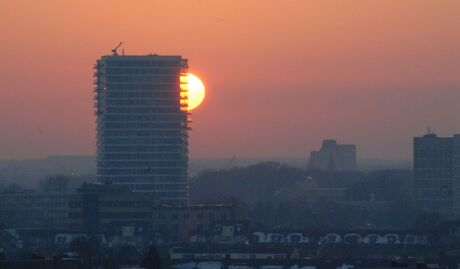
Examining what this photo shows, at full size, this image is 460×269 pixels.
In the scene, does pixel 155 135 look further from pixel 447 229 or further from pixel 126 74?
pixel 447 229

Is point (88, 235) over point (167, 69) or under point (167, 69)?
under

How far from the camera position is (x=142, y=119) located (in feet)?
620

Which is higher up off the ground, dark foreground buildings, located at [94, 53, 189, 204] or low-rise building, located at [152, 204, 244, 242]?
dark foreground buildings, located at [94, 53, 189, 204]

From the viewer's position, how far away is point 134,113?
18938 cm

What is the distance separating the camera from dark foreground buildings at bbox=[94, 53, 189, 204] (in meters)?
185

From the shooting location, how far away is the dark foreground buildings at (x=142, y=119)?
608ft

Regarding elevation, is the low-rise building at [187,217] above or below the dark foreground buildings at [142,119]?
below

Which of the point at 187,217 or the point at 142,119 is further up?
the point at 142,119

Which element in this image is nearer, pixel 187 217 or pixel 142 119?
pixel 187 217

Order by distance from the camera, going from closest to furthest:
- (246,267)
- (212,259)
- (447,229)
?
1. (246,267)
2. (212,259)
3. (447,229)

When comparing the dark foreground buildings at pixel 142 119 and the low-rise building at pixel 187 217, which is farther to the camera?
the dark foreground buildings at pixel 142 119

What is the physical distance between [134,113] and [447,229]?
227ft

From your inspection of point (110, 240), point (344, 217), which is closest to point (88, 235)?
point (110, 240)

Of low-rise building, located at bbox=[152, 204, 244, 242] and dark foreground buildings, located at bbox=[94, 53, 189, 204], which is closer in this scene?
low-rise building, located at bbox=[152, 204, 244, 242]
